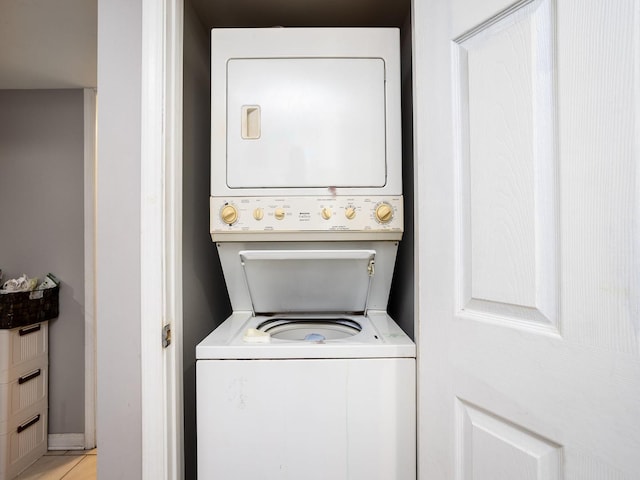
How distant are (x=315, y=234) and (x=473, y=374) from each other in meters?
0.75

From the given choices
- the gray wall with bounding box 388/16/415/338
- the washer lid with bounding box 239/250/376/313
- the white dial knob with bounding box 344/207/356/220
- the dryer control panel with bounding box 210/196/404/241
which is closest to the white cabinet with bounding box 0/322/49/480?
the washer lid with bounding box 239/250/376/313

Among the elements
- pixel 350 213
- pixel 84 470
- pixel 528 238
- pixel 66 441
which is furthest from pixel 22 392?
pixel 528 238

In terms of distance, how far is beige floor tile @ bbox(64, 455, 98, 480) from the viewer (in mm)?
2287

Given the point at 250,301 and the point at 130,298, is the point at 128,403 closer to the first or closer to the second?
the point at 130,298

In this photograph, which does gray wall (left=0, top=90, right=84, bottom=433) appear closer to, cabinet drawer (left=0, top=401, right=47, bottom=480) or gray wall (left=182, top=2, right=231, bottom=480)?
cabinet drawer (left=0, top=401, right=47, bottom=480)

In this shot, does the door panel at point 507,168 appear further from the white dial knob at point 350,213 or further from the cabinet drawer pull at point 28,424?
the cabinet drawer pull at point 28,424

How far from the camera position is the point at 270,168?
1.31 meters

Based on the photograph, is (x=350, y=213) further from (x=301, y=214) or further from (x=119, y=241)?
(x=119, y=241)

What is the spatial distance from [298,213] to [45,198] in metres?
2.54

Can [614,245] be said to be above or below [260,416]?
above

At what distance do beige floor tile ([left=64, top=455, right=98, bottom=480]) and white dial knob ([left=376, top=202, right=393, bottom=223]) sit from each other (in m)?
2.70

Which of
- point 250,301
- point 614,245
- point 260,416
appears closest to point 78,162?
point 250,301

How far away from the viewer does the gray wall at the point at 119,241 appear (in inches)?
39.2

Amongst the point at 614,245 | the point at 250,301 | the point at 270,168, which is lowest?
the point at 250,301
